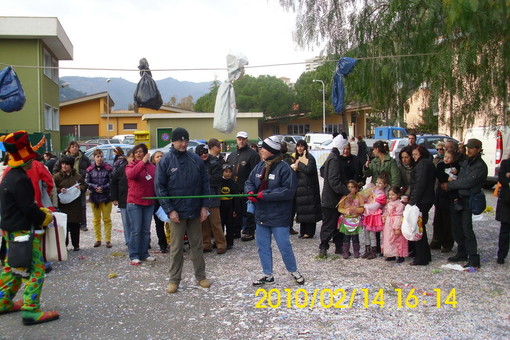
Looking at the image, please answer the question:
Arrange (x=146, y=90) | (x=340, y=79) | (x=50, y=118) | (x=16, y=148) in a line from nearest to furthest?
(x=16, y=148)
(x=146, y=90)
(x=340, y=79)
(x=50, y=118)

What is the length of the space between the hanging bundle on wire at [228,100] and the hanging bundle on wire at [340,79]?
162 centimetres

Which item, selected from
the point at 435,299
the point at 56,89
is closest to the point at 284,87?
the point at 56,89

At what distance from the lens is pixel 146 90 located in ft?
27.5

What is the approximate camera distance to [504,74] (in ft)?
23.6

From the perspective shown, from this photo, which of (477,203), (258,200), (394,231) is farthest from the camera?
(394,231)

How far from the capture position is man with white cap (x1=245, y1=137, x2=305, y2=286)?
241 inches

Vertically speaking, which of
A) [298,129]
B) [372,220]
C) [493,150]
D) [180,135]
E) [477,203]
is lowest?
[372,220]

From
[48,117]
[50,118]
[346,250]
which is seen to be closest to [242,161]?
[346,250]

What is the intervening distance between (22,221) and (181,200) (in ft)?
6.15

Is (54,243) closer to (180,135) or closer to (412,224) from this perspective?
(180,135)

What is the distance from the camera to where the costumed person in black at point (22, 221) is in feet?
16.2

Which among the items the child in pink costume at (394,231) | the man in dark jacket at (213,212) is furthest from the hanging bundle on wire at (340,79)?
the man in dark jacket at (213,212)

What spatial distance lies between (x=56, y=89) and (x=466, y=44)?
25.3 m

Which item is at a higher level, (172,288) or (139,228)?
(139,228)
